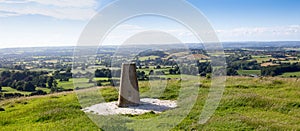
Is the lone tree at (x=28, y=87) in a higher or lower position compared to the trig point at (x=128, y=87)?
lower

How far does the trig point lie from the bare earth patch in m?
0.41

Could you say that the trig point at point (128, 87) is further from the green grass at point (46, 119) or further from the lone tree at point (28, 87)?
the lone tree at point (28, 87)

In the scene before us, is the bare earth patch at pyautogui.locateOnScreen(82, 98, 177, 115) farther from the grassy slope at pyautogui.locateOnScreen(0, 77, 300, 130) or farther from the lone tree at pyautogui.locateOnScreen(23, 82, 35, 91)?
the lone tree at pyautogui.locateOnScreen(23, 82, 35, 91)

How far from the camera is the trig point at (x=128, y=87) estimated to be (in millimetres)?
16453

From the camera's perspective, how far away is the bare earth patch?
49.6 feet

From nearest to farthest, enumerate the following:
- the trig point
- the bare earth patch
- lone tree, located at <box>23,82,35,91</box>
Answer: the bare earth patch < the trig point < lone tree, located at <box>23,82,35,91</box>

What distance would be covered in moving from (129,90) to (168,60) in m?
24.7

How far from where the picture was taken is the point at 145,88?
22359mm

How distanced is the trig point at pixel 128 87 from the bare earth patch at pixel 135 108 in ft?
1.34

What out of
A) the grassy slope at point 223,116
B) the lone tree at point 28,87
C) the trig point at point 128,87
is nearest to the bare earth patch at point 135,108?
the trig point at point 128,87

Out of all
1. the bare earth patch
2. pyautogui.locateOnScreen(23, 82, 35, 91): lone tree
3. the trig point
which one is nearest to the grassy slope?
the bare earth patch

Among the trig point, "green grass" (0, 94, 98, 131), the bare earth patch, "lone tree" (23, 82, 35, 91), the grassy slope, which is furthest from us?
"lone tree" (23, 82, 35, 91)

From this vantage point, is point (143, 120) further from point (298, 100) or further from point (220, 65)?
point (220, 65)

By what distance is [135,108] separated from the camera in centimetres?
1595
